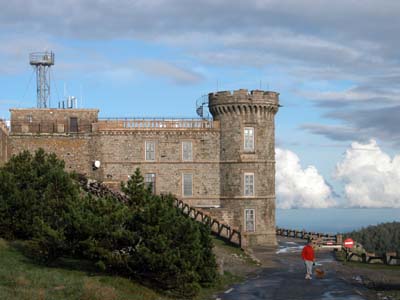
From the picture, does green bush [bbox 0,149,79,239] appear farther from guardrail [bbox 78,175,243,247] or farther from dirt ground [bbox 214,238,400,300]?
guardrail [bbox 78,175,243,247]

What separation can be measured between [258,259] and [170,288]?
16697 millimetres

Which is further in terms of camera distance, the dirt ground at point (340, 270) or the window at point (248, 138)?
the window at point (248, 138)

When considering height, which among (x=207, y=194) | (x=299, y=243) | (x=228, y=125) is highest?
(x=228, y=125)

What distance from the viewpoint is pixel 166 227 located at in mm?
24531

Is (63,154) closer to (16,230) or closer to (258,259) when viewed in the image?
(258,259)

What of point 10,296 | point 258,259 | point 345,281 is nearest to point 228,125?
point 258,259

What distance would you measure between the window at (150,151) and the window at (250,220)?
316 inches

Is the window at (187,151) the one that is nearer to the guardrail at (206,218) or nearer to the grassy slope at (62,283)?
the guardrail at (206,218)

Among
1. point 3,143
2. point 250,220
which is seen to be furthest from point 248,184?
point 3,143

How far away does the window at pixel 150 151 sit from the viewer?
54.2 meters

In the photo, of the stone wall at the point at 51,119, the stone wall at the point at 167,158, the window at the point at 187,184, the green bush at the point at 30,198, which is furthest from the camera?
the stone wall at the point at 51,119

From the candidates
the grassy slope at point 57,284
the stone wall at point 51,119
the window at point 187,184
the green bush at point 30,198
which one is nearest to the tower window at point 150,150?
the window at point 187,184

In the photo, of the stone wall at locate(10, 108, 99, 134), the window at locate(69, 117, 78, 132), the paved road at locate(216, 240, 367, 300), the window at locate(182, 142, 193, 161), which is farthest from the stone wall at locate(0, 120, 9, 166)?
the paved road at locate(216, 240, 367, 300)

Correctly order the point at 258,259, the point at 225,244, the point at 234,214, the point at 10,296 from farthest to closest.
Answer: the point at 234,214 → the point at 225,244 → the point at 258,259 → the point at 10,296
